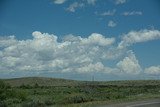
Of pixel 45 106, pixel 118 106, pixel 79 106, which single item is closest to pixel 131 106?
pixel 118 106

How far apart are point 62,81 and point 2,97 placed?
127 meters

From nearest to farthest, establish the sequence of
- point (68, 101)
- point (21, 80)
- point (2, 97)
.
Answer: point (68, 101)
point (2, 97)
point (21, 80)

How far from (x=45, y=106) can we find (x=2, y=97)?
12501 mm

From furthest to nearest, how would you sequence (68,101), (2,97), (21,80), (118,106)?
(21,80)
(2,97)
(68,101)
(118,106)

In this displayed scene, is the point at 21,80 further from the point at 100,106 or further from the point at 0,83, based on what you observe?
the point at 100,106

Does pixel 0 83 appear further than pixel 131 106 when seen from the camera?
Yes

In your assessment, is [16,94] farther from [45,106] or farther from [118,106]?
[118,106]

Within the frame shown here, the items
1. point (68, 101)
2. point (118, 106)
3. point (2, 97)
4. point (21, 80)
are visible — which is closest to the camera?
point (118, 106)

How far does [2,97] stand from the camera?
4269 centimetres

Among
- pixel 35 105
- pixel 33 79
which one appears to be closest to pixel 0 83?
pixel 35 105

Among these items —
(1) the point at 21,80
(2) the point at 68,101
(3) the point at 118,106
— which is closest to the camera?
(3) the point at 118,106

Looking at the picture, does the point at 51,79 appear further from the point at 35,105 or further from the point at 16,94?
the point at 35,105

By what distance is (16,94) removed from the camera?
44.0 metres

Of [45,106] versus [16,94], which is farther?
[16,94]
